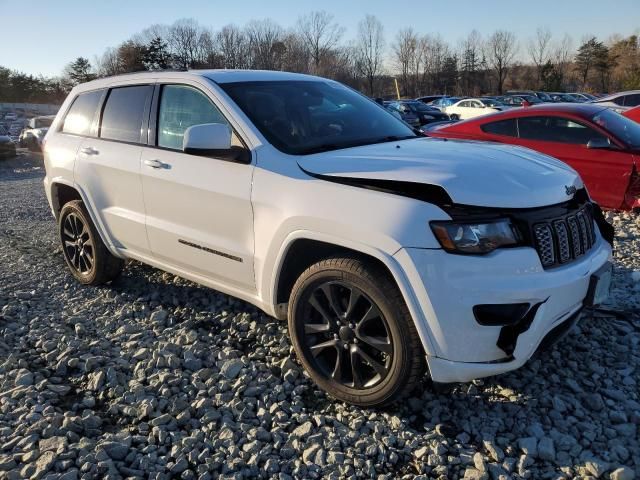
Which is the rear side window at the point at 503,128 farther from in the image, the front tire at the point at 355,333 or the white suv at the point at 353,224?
the front tire at the point at 355,333

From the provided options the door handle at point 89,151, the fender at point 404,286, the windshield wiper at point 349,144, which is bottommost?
the fender at point 404,286

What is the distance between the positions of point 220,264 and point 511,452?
2.01 metres

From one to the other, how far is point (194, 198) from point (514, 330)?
2.14 metres

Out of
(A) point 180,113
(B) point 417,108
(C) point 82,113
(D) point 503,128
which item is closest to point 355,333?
(A) point 180,113

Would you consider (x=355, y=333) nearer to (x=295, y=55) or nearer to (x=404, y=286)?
(x=404, y=286)

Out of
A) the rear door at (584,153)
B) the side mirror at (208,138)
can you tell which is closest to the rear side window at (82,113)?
the side mirror at (208,138)

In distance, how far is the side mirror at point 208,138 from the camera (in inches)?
126

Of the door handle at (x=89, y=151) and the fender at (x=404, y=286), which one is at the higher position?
the door handle at (x=89, y=151)

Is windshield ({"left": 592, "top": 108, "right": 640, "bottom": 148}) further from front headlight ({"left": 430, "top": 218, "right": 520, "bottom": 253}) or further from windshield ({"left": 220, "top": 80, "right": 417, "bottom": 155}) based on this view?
front headlight ({"left": 430, "top": 218, "right": 520, "bottom": 253})

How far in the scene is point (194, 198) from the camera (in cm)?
361

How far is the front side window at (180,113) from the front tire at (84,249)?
52.4 inches

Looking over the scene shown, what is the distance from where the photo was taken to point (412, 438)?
2.75 metres

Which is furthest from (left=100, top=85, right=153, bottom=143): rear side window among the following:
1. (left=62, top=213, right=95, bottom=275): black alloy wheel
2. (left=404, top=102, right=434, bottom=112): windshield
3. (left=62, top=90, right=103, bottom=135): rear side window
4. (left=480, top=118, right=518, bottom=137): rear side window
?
(left=404, top=102, right=434, bottom=112): windshield

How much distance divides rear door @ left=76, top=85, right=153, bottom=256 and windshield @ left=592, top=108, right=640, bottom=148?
5.74 metres
